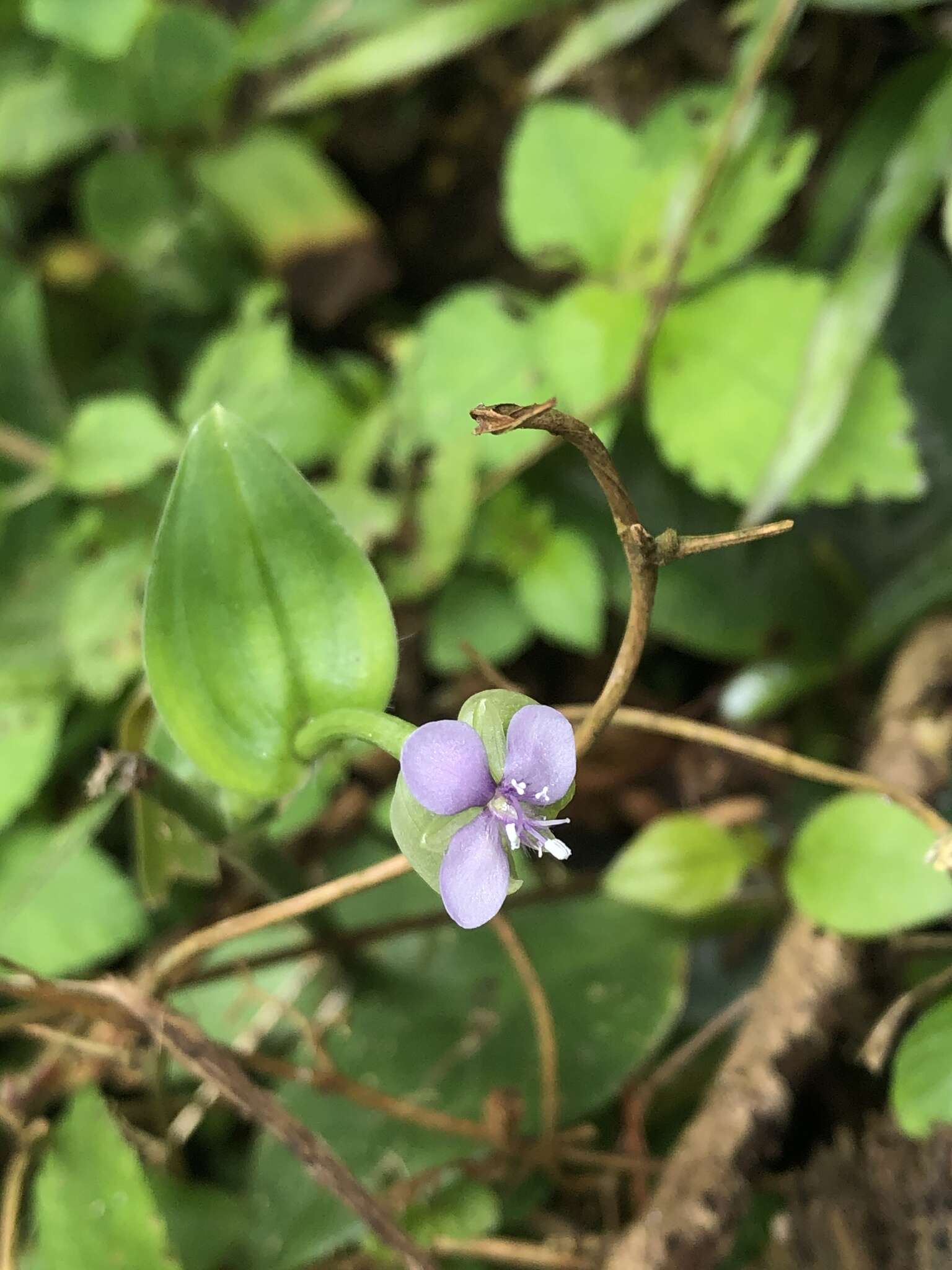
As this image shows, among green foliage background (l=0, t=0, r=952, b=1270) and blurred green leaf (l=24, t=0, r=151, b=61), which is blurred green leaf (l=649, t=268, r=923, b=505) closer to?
green foliage background (l=0, t=0, r=952, b=1270)

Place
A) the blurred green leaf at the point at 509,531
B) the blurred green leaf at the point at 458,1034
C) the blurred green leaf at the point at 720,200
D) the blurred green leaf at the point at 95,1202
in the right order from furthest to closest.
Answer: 1. the blurred green leaf at the point at 509,531
2. the blurred green leaf at the point at 720,200
3. the blurred green leaf at the point at 458,1034
4. the blurred green leaf at the point at 95,1202

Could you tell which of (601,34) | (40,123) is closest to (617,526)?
(601,34)

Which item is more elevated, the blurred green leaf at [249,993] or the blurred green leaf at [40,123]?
the blurred green leaf at [40,123]

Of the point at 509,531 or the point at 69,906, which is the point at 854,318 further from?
the point at 69,906

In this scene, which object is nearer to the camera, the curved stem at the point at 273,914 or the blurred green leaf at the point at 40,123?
the curved stem at the point at 273,914

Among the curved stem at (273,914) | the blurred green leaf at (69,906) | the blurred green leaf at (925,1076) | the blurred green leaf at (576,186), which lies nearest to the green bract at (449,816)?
the curved stem at (273,914)

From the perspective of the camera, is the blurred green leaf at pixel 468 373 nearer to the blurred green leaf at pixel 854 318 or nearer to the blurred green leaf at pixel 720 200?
the blurred green leaf at pixel 720 200
